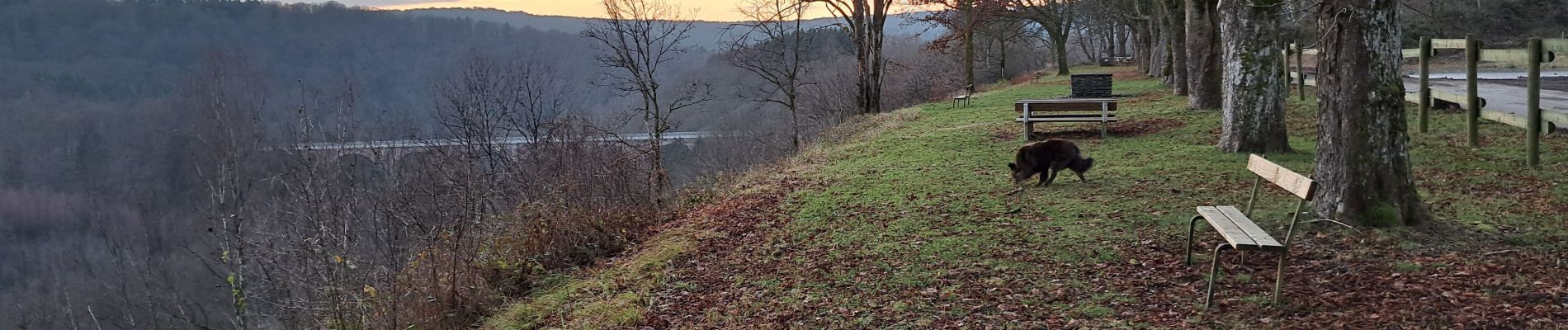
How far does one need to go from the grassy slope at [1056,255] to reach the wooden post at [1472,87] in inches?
9.7

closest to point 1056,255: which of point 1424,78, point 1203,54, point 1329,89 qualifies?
point 1329,89

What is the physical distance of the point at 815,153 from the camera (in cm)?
1617

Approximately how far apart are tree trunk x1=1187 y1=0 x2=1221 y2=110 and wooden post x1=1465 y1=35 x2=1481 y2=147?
5.50 meters

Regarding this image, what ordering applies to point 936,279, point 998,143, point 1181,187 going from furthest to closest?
point 998,143 → point 1181,187 → point 936,279

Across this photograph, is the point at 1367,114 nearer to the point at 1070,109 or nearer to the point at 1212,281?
the point at 1212,281

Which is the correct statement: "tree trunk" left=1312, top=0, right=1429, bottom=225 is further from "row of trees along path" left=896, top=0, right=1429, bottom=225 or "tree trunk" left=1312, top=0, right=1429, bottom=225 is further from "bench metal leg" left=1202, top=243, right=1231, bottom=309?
"bench metal leg" left=1202, top=243, right=1231, bottom=309

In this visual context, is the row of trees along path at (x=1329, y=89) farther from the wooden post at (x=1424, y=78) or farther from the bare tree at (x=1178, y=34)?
the wooden post at (x=1424, y=78)

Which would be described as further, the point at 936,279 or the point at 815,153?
the point at 815,153

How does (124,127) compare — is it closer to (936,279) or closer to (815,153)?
(815,153)

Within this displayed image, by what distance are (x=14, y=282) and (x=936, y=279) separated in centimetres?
4481

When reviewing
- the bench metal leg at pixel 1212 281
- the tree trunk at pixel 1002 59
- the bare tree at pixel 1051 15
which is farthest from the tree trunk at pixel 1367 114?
the tree trunk at pixel 1002 59

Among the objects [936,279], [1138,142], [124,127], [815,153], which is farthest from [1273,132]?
[124,127]

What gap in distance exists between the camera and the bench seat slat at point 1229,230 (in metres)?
4.78

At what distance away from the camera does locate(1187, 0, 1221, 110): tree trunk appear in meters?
15.3
